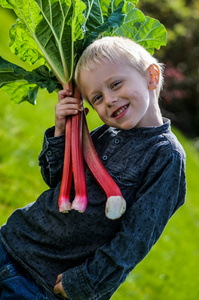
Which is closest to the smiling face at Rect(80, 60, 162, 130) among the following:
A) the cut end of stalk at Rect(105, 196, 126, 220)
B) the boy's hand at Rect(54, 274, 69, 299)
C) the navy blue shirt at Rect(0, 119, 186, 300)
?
the navy blue shirt at Rect(0, 119, 186, 300)

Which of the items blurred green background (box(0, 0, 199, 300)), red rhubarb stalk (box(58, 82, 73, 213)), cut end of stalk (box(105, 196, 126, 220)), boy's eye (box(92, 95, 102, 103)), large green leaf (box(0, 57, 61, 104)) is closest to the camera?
cut end of stalk (box(105, 196, 126, 220))

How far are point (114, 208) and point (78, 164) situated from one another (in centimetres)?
28

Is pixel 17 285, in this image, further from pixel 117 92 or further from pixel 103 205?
pixel 117 92

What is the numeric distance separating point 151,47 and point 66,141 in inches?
27.2

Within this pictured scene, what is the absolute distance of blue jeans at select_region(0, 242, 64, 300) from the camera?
180 centimetres

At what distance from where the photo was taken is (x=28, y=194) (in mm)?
3957

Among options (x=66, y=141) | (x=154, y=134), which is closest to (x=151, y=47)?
(x=154, y=134)

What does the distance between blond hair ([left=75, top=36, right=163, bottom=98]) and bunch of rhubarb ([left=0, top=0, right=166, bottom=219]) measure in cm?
7

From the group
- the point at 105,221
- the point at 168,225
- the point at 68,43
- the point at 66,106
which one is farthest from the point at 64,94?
the point at 168,225

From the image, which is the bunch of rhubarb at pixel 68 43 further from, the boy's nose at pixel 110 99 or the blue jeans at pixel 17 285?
the blue jeans at pixel 17 285

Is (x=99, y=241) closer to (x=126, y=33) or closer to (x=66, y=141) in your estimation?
(x=66, y=141)

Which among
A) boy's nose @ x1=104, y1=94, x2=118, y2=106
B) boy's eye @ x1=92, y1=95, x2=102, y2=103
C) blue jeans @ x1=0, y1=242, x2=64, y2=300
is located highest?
boy's eye @ x1=92, y1=95, x2=102, y2=103

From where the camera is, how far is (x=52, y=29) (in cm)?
192

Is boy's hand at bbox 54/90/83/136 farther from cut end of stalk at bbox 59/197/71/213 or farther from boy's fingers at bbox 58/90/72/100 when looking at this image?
cut end of stalk at bbox 59/197/71/213
